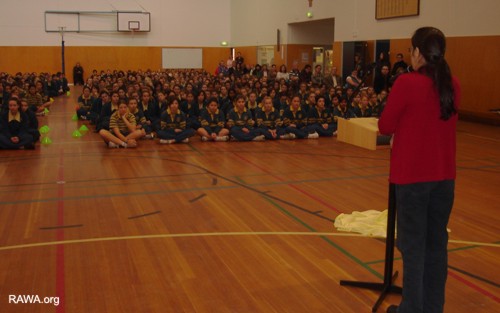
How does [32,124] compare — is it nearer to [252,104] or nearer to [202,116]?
[202,116]

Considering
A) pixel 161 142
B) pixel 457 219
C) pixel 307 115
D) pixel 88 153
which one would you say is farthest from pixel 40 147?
pixel 457 219

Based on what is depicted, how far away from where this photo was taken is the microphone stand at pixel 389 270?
3.51 metres

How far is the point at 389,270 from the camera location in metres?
3.80

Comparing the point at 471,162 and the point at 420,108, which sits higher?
the point at 420,108

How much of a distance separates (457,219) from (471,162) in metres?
3.64

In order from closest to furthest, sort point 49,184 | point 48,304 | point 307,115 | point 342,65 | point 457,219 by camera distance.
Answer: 1. point 48,304
2. point 457,219
3. point 49,184
4. point 307,115
5. point 342,65

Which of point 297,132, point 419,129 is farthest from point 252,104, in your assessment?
point 419,129

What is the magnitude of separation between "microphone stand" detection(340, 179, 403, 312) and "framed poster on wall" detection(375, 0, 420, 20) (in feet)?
45.7

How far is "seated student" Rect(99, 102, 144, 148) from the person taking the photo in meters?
10.7

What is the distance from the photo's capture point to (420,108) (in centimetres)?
277

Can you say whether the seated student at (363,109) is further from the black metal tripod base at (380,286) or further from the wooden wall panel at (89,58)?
the wooden wall panel at (89,58)

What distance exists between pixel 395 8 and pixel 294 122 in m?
7.49

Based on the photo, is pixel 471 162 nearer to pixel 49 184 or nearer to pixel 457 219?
pixel 457 219

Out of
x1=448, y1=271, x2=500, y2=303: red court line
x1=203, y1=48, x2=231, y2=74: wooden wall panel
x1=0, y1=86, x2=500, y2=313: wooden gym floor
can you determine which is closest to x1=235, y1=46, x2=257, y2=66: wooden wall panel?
x1=203, y1=48, x2=231, y2=74: wooden wall panel
